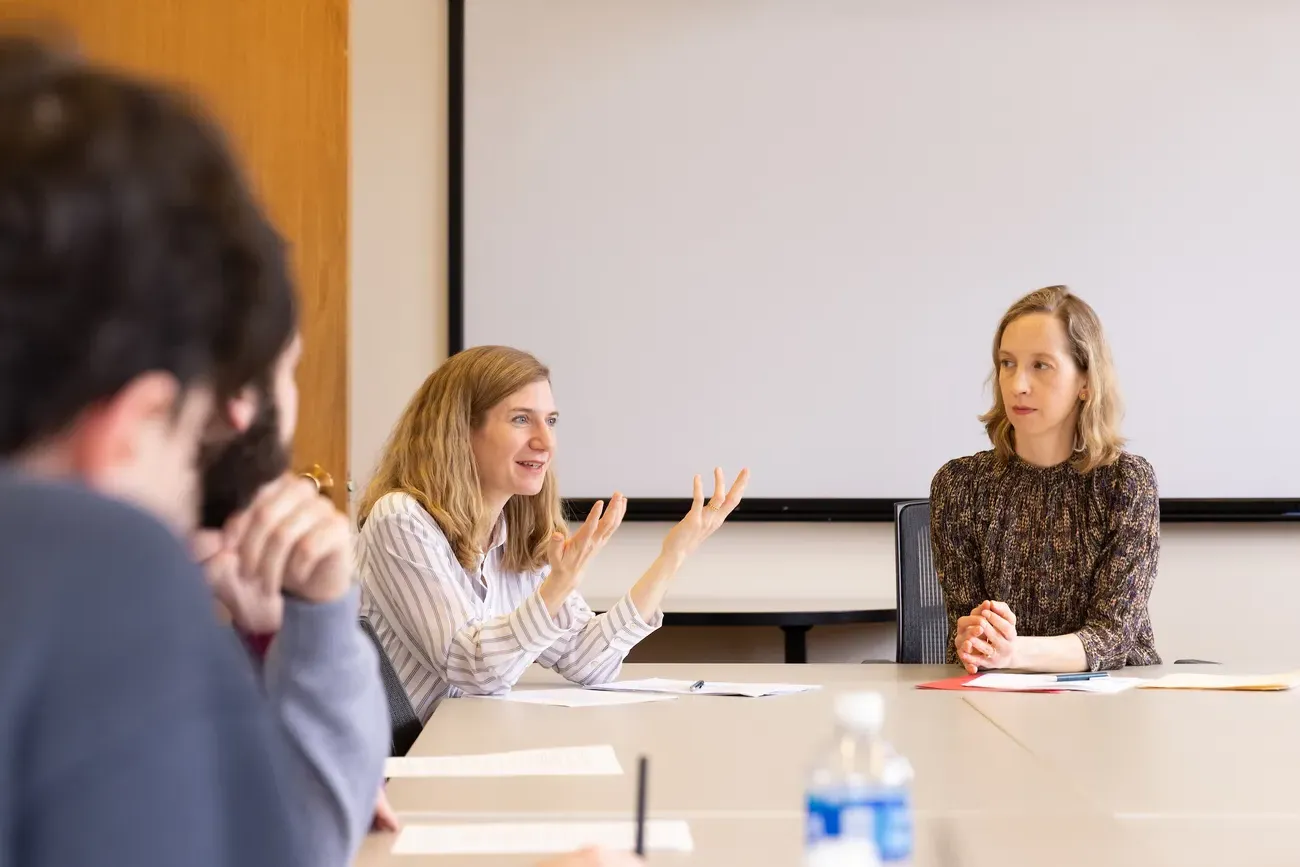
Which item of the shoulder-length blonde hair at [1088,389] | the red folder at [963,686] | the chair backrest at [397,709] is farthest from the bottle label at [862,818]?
the shoulder-length blonde hair at [1088,389]

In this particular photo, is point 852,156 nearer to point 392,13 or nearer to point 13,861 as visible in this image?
point 392,13

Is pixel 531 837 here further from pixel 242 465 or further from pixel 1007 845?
pixel 242 465

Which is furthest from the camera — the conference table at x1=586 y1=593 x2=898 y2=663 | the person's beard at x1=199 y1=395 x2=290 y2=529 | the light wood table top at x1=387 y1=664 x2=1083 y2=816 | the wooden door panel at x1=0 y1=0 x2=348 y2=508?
the conference table at x1=586 y1=593 x2=898 y2=663

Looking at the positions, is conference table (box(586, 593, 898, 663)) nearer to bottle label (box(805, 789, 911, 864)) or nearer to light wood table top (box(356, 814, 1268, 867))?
light wood table top (box(356, 814, 1268, 867))

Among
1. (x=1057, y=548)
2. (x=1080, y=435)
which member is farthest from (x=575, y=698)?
(x=1080, y=435)

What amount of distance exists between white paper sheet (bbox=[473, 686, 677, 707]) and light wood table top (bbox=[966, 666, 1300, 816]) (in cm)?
52

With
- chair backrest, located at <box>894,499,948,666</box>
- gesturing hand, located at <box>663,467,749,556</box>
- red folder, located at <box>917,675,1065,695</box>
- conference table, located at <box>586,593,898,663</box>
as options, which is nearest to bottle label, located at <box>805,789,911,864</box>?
red folder, located at <box>917,675,1065,695</box>

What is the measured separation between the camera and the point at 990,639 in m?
2.21

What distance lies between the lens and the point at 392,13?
3.81m

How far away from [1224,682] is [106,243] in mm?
2142

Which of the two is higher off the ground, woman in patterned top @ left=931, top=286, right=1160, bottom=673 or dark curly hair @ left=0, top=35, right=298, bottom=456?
dark curly hair @ left=0, top=35, right=298, bottom=456

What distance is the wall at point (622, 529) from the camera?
3.75 m

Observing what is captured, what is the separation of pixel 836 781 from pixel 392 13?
3185mm

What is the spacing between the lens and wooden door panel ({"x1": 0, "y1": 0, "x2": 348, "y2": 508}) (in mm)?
2961
